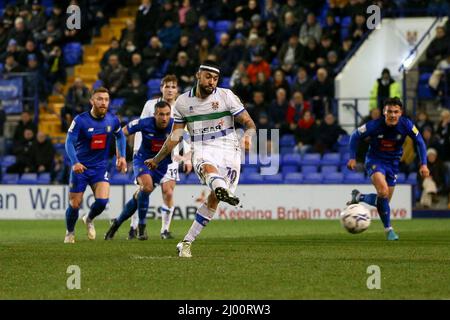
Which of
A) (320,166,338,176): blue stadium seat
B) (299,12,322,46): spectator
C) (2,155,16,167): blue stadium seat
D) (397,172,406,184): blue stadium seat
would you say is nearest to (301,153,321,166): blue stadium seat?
(320,166,338,176): blue stadium seat

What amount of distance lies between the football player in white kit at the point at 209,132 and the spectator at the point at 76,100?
50.2 feet

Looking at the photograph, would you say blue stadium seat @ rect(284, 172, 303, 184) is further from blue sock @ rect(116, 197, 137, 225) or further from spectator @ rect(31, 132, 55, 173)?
blue sock @ rect(116, 197, 137, 225)

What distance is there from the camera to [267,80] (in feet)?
90.3

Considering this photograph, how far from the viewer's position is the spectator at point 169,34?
30.6 m

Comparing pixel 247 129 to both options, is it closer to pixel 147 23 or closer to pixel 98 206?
pixel 98 206

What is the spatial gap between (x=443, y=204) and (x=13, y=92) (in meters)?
11.5

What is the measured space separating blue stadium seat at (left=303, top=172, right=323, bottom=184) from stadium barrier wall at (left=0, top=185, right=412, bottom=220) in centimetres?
75

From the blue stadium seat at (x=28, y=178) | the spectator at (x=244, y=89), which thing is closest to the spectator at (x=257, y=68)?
the spectator at (x=244, y=89)

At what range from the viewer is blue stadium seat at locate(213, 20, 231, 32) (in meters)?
31.0

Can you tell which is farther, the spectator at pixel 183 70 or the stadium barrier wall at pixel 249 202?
the spectator at pixel 183 70

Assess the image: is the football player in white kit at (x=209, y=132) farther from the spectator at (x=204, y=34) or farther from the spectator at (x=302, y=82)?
the spectator at (x=204, y=34)

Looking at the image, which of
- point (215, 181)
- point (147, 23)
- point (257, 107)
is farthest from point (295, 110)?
point (215, 181)
